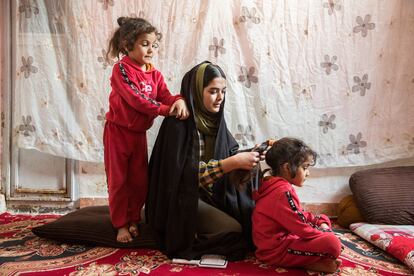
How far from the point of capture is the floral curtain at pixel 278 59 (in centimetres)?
237

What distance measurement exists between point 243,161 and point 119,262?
2.26 ft

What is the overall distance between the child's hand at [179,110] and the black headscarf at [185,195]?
3 centimetres

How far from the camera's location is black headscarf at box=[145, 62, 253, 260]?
1690 mm

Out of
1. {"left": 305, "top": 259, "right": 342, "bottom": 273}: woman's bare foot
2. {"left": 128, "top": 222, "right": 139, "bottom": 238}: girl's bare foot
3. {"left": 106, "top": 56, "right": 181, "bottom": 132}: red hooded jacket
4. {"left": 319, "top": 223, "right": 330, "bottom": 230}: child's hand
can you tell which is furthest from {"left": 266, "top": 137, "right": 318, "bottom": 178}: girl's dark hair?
{"left": 128, "top": 222, "right": 139, "bottom": 238}: girl's bare foot

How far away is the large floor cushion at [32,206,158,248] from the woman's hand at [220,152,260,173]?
0.52 metres

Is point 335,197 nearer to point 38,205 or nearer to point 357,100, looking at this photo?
point 357,100

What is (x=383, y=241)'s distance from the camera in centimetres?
186

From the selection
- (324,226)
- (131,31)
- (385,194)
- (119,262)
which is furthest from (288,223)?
(131,31)

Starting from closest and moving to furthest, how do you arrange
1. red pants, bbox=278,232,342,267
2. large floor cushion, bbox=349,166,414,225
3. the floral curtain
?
red pants, bbox=278,232,342,267
large floor cushion, bbox=349,166,414,225
the floral curtain

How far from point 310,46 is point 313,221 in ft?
3.78

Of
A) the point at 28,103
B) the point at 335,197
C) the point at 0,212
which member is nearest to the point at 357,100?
the point at 335,197

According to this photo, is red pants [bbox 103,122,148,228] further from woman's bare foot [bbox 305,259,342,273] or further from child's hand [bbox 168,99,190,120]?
woman's bare foot [bbox 305,259,342,273]

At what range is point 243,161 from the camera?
5.39 feet

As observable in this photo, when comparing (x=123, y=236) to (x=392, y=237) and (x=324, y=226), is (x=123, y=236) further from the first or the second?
(x=392, y=237)
